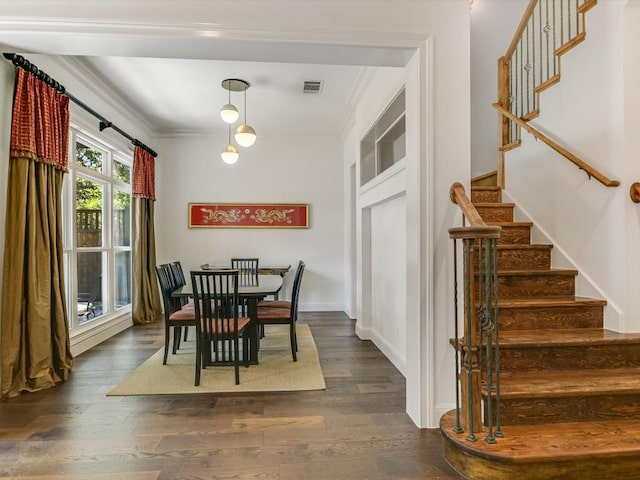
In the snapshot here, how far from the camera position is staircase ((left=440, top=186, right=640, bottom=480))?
5.76 ft

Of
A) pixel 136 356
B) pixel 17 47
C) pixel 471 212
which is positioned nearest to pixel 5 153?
pixel 17 47

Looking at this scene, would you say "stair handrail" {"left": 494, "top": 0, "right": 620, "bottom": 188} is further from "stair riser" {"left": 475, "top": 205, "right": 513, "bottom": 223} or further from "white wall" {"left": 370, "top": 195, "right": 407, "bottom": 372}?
"white wall" {"left": 370, "top": 195, "right": 407, "bottom": 372}

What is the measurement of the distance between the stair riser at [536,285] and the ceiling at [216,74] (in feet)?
5.80

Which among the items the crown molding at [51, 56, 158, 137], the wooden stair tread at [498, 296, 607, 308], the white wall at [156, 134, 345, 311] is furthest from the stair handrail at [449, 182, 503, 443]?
the white wall at [156, 134, 345, 311]

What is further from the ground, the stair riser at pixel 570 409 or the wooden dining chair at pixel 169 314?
the wooden dining chair at pixel 169 314

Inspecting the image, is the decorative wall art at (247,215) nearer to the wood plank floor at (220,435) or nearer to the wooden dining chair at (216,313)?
the wooden dining chair at (216,313)

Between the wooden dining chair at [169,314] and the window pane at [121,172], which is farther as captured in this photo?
the window pane at [121,172]

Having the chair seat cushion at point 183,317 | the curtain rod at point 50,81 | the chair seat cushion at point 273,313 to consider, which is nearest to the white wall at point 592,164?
the chair seat cushion at point 273,313

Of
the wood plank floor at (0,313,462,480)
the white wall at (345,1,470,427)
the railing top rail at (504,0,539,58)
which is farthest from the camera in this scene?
the railing top rail at (504,0,539,58)

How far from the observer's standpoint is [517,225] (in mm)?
3293

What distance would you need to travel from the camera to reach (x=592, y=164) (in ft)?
8.70

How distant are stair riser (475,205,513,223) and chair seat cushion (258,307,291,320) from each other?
2.07m

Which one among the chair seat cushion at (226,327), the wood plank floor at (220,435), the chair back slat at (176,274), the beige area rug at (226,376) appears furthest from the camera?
the chair back slat at (176,274)

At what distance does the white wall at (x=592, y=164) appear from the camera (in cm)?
Answer: 246
